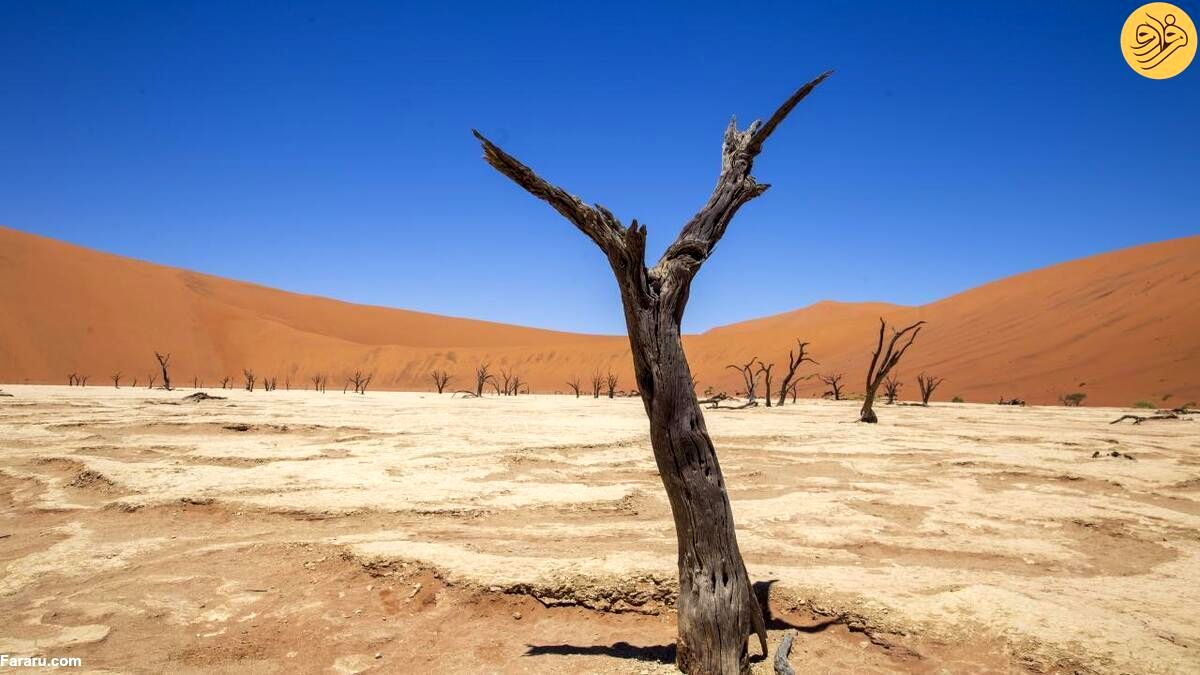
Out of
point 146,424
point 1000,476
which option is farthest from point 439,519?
point 146,424

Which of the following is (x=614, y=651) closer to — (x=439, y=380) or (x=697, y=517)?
(x=697, y=517)

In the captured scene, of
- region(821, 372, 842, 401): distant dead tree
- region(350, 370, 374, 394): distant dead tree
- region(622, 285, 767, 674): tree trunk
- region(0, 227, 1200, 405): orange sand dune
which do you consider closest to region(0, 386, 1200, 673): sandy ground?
region(622, 285, 767, 674): tree trunk

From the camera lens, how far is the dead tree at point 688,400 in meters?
3.16

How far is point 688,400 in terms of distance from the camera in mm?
3279

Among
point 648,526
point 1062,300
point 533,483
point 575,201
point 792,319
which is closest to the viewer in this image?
point 575,201

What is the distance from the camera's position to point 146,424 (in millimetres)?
13117

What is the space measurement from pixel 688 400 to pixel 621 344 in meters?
64.3

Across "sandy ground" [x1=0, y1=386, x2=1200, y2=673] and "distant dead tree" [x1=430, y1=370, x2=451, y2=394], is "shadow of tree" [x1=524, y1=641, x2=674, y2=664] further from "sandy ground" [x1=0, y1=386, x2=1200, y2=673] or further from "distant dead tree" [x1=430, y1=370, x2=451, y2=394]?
"distant dead tree" [x1=430, y1=370, x2=451, y2=394]

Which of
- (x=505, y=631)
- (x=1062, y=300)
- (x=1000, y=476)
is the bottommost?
(x=505, y=631)

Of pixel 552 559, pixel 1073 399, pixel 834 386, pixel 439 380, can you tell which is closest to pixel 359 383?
pixel 439 380

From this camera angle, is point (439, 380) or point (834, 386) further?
point (439, 380)

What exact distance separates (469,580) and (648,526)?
2.14 m

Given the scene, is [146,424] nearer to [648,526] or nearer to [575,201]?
[648,526]

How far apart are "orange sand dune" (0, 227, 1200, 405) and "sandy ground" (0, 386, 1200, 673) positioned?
23345mm
